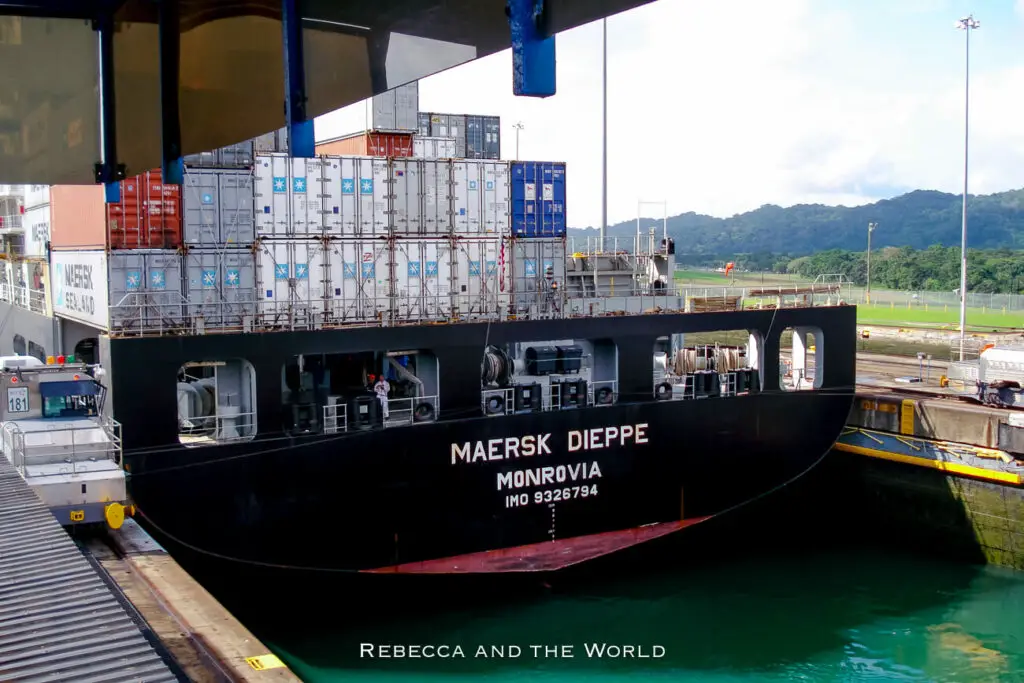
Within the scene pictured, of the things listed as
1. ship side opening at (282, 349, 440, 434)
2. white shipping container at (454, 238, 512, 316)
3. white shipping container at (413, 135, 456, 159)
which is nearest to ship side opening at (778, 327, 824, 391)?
white shipping container at (454, 238, 512, 316)

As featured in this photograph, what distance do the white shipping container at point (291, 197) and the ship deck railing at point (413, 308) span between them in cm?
154

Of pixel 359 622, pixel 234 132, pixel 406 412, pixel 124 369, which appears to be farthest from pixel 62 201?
pixel 234 132

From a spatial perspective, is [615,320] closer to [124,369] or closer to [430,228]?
[430,228]

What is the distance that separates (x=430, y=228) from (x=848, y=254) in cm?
11589

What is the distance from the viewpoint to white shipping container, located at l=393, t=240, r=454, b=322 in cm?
2203

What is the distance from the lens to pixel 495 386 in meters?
22.9

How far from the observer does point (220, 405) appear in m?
19.7

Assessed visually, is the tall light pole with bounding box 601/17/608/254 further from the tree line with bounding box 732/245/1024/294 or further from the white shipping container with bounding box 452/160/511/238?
the tree line with bounding box 732/245/1024/294

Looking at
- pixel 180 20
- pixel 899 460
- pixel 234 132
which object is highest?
pixel 180 20

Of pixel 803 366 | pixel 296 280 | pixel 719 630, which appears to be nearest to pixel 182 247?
pixel 296 280

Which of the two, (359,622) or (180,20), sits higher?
(180,20)

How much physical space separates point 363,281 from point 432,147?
201 inches
